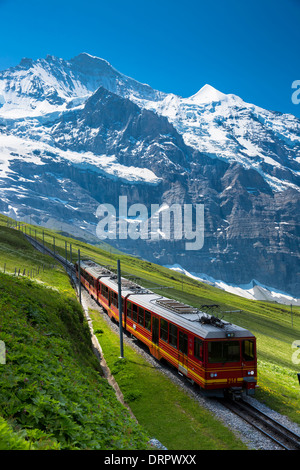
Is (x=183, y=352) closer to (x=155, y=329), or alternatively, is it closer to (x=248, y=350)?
(x=248, y=350)

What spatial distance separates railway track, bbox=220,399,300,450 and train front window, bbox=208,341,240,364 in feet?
7.47

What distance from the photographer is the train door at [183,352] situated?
1984 cm

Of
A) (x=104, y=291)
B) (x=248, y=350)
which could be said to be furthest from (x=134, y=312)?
(x=104, y=291)

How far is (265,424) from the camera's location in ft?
50.6

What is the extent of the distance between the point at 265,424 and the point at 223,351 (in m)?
3.97

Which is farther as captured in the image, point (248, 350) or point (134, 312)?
point (134, 312)

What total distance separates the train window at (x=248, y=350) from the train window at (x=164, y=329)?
539 cm

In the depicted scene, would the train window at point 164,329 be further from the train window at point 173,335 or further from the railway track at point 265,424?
the railway track at point 265,424

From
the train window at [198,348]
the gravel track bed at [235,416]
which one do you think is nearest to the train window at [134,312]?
the gravel track bed at [235,416]

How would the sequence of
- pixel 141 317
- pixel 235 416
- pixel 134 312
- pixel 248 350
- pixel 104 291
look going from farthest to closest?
1. pixel 104 291
2. pixel 134 312
3. pixel 141 317
4. pixel 248 350
5. pixel 235 416

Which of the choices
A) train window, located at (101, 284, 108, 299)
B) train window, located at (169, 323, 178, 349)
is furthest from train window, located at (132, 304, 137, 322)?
train window, located at (101, 284, 108, 299)
